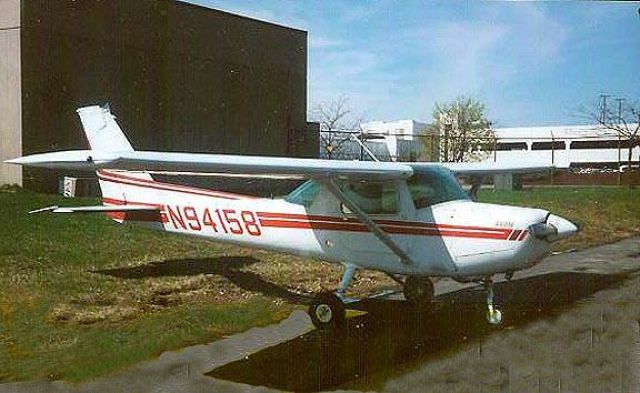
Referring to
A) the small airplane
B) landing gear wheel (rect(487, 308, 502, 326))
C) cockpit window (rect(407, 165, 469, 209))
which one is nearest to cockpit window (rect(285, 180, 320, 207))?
the small airplane

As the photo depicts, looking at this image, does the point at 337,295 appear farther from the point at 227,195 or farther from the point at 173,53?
the point at 173,53

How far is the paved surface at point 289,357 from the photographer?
2656mm

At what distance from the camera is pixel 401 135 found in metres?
3.59

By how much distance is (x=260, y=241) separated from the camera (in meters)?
4.23

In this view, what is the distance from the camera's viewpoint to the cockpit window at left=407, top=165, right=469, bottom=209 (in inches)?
146

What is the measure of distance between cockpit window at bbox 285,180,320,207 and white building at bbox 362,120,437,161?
0.55 meters

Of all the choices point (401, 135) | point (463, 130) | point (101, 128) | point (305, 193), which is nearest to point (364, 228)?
point (305, 193)

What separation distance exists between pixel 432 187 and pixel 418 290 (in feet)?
2.73

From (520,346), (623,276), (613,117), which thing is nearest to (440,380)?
(520,346)

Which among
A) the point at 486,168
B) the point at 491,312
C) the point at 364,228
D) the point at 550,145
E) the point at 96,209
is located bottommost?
the point at 491,312

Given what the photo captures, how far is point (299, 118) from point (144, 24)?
0.95 m

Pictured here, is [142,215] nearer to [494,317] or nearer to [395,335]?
[395,335]

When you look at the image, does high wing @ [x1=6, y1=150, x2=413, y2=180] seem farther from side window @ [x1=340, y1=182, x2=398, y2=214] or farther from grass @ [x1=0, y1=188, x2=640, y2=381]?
grass @ [x1=0, y1=188, x2=640, y2=381]

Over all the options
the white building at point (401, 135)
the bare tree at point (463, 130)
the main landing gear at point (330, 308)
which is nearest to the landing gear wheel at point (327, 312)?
the main landing gear at point (330, 308)
